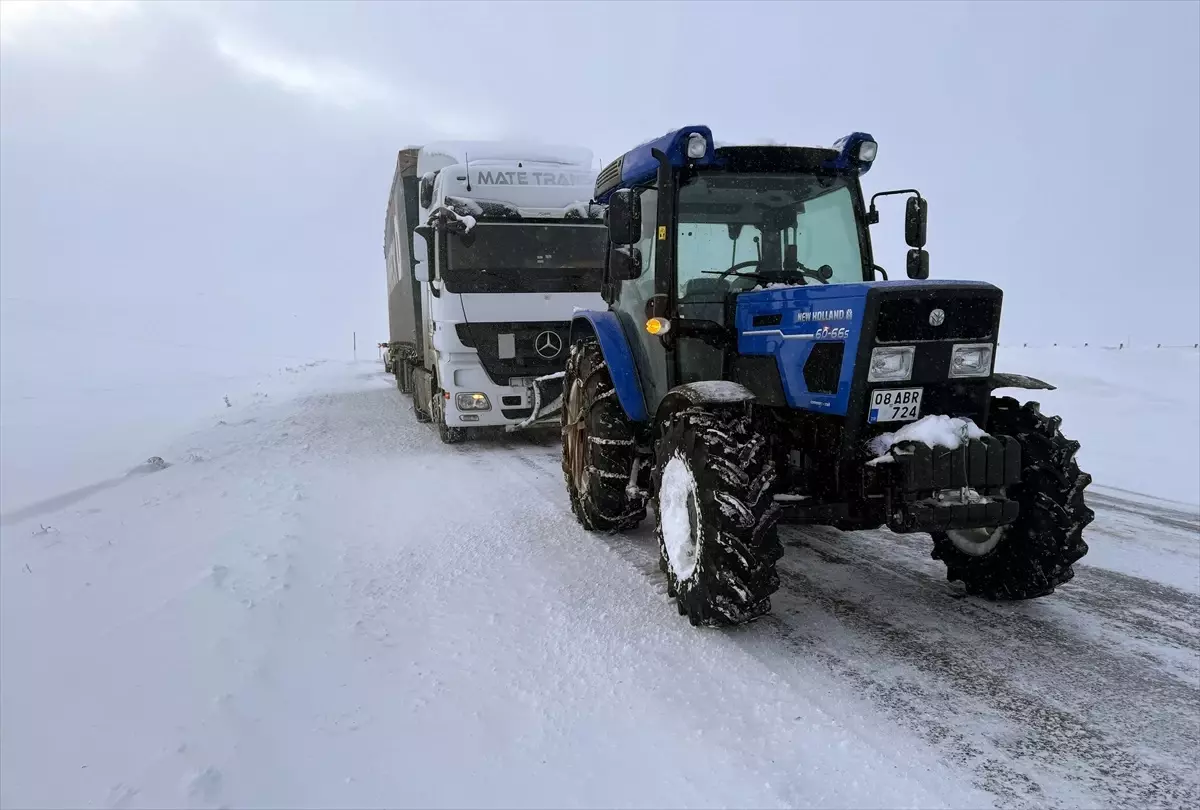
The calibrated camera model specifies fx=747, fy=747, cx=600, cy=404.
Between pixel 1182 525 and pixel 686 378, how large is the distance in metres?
4.15

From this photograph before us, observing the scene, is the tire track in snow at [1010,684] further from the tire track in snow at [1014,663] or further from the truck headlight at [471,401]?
the truck headlight at [471,401]

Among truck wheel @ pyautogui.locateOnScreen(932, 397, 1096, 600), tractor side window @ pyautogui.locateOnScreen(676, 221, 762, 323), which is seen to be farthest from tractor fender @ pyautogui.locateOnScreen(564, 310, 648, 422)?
truck wheel @ pyautogui.locateOnScreen(932, 397, 1096, 600)

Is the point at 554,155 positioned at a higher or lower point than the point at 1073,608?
higher

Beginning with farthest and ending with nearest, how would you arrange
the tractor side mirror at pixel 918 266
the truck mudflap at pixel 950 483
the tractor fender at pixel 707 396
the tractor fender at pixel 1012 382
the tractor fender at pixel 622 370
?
the tractor fender at pixel 622 370 → the tractor side mirror at pixel 918 266 → the tractor fender at pixel 1012 382 → the tractor fender at pixel 707 396 → the truck mudflap at pixel 950 483

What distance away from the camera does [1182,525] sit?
5.65 metres

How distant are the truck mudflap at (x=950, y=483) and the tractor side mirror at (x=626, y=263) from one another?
1935 millimetres

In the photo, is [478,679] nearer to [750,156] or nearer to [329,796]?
[329,796]

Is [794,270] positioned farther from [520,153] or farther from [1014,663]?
[520,153]

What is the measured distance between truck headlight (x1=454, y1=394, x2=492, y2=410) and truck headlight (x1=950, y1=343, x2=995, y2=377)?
598 cm

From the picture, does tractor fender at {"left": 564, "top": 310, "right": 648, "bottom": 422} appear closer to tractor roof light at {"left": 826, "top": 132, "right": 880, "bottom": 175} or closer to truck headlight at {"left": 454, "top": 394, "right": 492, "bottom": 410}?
tractor roof light at {"left": 826, "top": 132, "right": 880, "bottom": 175}

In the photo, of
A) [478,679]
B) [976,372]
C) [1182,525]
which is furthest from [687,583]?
[1182,525]

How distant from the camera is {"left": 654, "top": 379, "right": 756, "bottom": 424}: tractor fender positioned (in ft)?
11.8

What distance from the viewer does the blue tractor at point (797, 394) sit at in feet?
11.2

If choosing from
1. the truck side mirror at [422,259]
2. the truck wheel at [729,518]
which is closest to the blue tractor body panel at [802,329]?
the truck wheel at [729,518]
